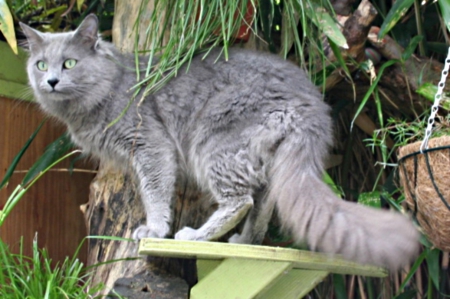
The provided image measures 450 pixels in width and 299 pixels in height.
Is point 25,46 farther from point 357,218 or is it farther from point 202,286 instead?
point 357,218

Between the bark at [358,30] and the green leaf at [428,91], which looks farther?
the bark at [358,30]

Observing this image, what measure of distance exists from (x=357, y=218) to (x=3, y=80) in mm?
2001

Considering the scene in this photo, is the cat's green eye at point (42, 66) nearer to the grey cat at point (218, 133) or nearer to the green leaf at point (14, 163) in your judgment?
the grey cat at point (218, 133)

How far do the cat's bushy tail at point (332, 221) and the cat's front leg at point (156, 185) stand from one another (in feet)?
1.41

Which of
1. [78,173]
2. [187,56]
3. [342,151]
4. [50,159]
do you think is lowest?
[78,173]

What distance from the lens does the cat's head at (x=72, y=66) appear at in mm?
2396

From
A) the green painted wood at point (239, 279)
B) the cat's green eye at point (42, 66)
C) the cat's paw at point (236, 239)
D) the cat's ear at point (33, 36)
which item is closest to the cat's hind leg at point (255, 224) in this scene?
the cat's paw at point (236, 239)

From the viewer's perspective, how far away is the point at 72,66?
2436 millimetres

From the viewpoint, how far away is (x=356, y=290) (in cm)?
297

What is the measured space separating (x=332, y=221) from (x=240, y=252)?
0.97ft

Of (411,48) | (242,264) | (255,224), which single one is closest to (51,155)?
(255,224)

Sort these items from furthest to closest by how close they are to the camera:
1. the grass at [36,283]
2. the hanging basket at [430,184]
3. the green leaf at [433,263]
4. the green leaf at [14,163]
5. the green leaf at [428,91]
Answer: the green leaf at [14,163]
the green leaf at [433,263]
the green leaf at [428,91]
the grass at [36,283]
the hanging basket at [430,184]

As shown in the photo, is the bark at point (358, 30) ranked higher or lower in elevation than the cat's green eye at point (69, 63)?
higher

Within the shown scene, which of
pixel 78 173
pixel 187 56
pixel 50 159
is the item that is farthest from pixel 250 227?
pixel 78 173
